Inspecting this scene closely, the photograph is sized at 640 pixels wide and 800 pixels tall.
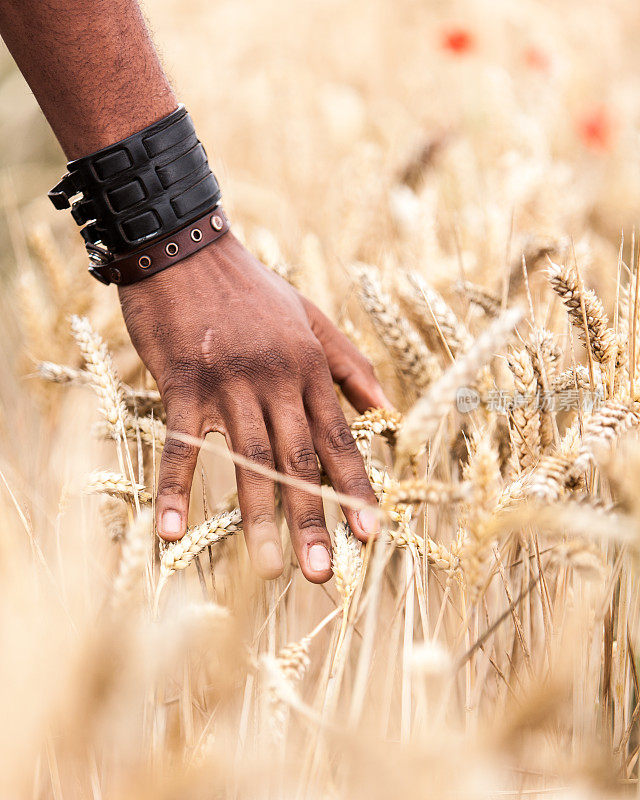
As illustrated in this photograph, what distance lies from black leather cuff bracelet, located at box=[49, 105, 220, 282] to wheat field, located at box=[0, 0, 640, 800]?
11 cm

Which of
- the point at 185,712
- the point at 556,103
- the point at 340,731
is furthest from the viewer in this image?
the point at 556,103

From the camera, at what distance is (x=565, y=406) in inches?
26.7

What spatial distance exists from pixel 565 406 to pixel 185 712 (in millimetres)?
456

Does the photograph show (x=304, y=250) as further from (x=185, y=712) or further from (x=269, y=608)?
(x=185, y=712)

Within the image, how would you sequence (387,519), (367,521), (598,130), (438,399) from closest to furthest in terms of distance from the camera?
(438,399) → (387,519) → (367,521) → (598,130)

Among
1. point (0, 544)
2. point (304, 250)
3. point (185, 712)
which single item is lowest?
point (185, 712)

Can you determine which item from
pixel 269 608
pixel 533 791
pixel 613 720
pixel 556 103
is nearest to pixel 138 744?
pixel 269 608

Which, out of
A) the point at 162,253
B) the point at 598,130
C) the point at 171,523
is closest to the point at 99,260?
the point at 162,253

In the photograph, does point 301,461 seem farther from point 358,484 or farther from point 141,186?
point 141,186

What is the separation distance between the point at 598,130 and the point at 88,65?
1.30m

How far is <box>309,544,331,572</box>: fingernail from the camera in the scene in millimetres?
614

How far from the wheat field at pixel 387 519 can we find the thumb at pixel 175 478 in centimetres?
2

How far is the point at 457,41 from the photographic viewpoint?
1740 mm

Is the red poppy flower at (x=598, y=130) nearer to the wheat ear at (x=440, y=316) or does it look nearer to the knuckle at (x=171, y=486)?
the wheat ear at (x=440, y=316)
